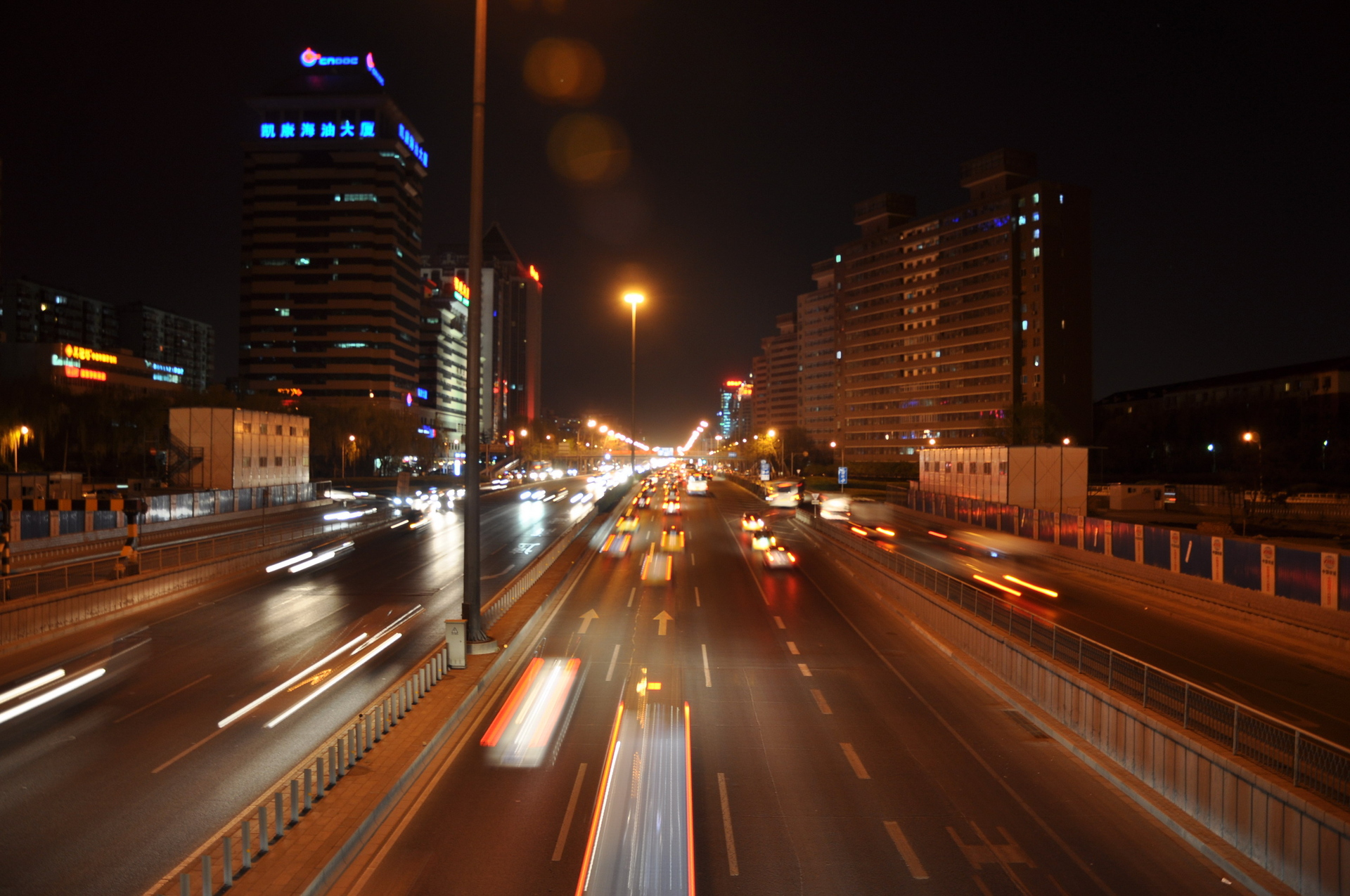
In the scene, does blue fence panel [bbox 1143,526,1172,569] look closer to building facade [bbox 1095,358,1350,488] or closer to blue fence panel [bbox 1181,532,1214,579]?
blue fence panel [bbox 1181,532,1214,579]

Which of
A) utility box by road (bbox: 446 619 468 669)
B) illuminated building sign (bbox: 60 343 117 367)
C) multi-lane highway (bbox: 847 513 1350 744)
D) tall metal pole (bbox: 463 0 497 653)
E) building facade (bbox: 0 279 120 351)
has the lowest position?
multi-lane highway (bbox: 847 513 1350 744)

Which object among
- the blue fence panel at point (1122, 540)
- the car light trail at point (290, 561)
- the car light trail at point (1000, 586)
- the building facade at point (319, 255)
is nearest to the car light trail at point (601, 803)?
the car light trail at point (1000, 586)

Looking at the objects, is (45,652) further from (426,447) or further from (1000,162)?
(1000,162)

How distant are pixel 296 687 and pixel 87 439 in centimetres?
6857

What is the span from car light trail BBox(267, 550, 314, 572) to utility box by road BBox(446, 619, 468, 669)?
67.3 feet

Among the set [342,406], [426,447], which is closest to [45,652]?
[342,406]


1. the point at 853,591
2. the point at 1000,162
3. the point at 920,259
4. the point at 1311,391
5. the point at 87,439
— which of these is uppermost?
the point at 1000,162

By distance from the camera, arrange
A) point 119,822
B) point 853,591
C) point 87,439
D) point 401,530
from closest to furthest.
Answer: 1. point 119,822
2. point 853,591
3. point 401,530
4. point 87,439

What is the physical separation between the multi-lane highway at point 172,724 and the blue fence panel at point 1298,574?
2378 cm

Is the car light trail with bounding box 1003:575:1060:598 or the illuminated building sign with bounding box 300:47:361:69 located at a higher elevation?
the illuminated building sign with bounding box 300:47:361:69

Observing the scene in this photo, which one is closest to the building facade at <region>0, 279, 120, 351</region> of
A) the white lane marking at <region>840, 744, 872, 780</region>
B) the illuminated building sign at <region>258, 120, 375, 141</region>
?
the illuminated building sign at <region>258, 120, 375, 141</region>

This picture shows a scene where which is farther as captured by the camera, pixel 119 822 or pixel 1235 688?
pixel 1235 688

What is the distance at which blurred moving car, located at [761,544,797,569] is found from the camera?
111 feet

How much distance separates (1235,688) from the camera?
15945 millimetres
